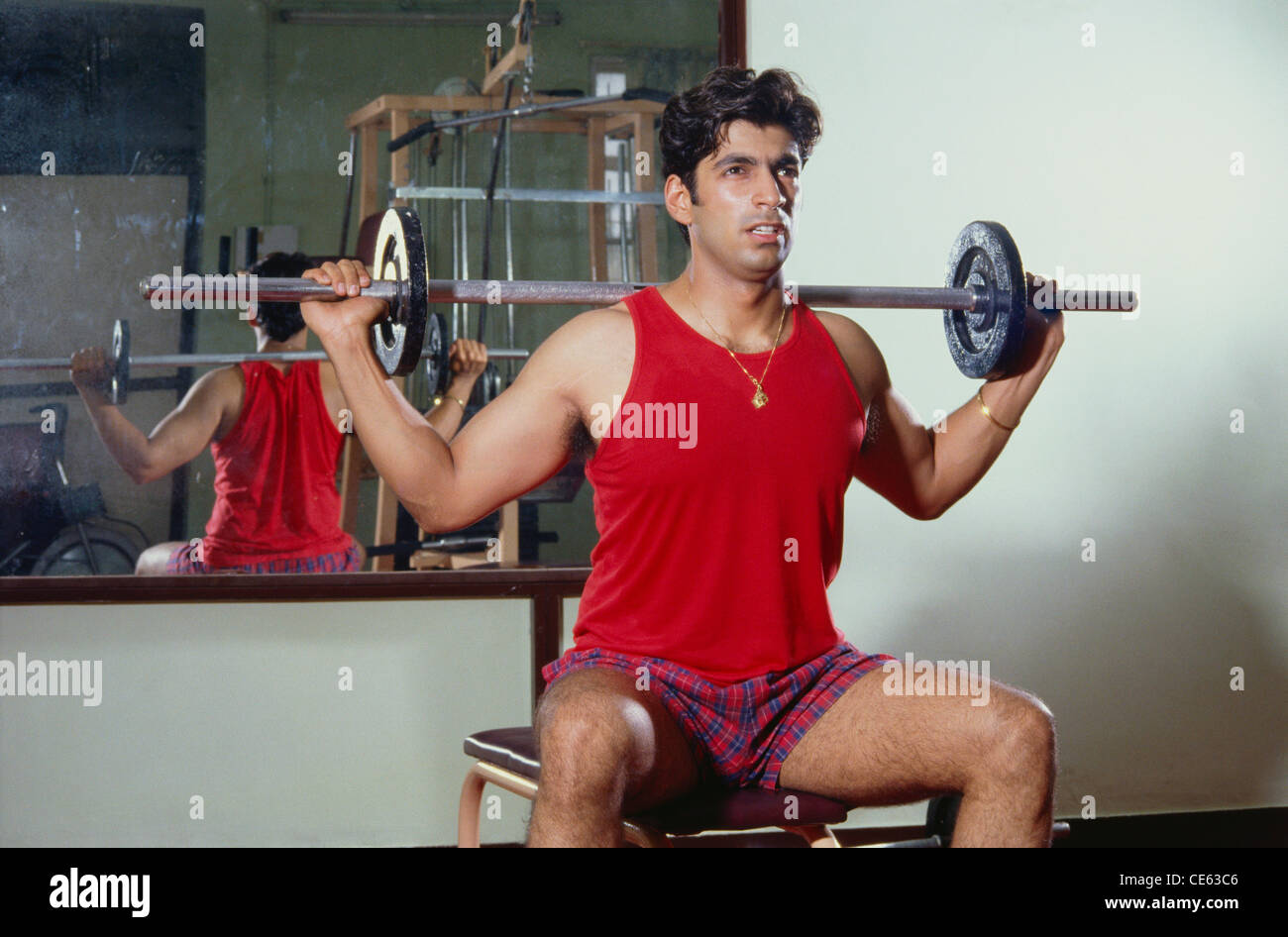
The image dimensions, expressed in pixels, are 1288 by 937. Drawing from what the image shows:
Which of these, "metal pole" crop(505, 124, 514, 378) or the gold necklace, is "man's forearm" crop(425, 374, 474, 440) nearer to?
"metal pole" crop(505, 124, 514, 378)

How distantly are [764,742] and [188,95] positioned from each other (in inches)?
72.7

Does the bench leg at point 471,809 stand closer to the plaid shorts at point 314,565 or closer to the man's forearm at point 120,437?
the plaid shorts at point 314,565

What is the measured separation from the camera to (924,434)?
1.96 m

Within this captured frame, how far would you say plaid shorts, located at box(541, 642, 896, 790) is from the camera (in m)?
1.61

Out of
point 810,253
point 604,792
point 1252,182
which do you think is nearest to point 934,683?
point 604,792

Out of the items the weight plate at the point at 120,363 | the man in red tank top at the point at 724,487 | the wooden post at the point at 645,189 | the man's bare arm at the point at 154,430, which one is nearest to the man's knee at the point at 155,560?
the man's bare arm at the point at 154,430

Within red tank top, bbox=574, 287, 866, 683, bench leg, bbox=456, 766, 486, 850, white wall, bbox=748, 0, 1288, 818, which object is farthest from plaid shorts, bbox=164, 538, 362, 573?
white wall, bbox=748, 0, 1288, 818

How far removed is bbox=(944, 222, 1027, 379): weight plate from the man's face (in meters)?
0.34

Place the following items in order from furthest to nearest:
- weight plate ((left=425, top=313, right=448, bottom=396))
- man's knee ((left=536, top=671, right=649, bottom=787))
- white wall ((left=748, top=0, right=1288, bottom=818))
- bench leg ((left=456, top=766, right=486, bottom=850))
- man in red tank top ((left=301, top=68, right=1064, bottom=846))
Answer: white wall ((left=748, top=0, right=1288, bottom=818)) < weight plate ((left=425, top=313, right=448, bottom=396)) < bench leg ((left=456, top=766, right=486, bottom=850)) < man in red tank top ((left=301, top=68, right=1064, bottom=846)) < man's knee ((left=536, top=671, right=649, bottom=787))

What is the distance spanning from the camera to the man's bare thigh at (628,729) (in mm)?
1425

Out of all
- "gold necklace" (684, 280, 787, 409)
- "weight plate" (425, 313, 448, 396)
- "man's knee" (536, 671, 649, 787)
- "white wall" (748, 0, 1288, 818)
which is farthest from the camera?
"white wall" (748, 0, 1288, 818)

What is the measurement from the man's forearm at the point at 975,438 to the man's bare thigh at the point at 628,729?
0.66 m

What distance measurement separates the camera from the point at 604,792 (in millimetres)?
1401

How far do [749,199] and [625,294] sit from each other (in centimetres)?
25
